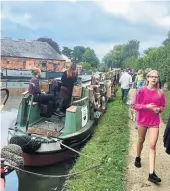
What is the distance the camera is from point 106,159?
8031 mm

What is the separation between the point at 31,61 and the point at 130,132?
4581 centimetres

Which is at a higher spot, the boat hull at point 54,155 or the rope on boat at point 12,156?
the rope on boat at point 12,156

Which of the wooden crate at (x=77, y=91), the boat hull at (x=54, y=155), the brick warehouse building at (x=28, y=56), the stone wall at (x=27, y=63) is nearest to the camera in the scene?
the boat hull at (x=54, y=155)

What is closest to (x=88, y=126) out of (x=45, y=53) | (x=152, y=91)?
(x=152, y=91)

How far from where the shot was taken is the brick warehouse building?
52.9 meters

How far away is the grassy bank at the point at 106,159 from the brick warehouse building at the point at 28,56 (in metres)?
39.1

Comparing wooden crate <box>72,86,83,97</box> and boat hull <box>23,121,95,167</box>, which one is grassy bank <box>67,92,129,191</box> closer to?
boat hull <box>23,121,95,167</box>

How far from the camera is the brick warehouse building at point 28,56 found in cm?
5291

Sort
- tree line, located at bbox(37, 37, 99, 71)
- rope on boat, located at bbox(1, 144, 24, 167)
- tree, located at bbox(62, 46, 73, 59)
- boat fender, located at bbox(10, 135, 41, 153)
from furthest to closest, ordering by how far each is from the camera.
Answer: tree, located at bbox(62, 46, 73, 59) < tree line, located at bbox(37, 37, 99, 71) < boat fender, located at bbox(10, 135, 41, 153) < rope on boat, located at bbox(1, 144, 24, 167)

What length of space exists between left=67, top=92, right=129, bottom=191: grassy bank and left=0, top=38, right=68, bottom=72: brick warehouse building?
39142 mm

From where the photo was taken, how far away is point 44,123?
452 inches

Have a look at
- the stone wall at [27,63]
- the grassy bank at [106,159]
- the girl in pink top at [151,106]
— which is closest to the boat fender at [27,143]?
the grassy bank at [106,159]

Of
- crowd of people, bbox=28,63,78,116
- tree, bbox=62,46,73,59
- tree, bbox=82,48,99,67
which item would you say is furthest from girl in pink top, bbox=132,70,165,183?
tree, bbox=62,46,73,59

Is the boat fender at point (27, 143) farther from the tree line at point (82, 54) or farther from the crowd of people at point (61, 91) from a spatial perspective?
the tree line at point (82, 54)
